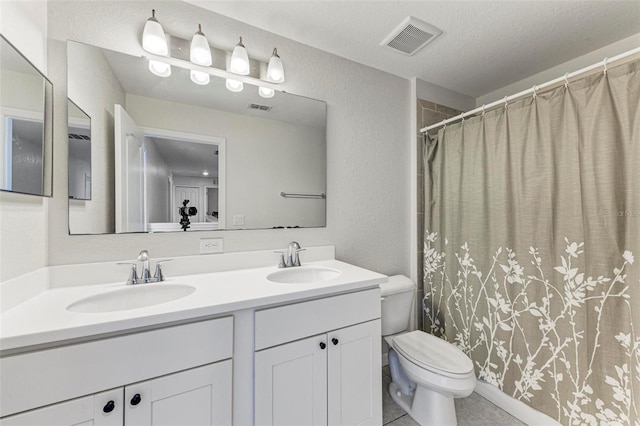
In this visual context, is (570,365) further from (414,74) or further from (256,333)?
(414,74)

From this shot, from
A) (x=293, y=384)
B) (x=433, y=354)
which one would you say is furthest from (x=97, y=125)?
(x=433, y=354)

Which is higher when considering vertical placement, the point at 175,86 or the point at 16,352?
the point at 175,86

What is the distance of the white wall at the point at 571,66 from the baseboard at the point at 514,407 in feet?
7.50

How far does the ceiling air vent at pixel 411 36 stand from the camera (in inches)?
60.6

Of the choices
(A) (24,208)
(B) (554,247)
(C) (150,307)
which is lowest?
(C) (150,307)

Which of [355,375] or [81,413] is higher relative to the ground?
[81,413]

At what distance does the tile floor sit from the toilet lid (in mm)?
389

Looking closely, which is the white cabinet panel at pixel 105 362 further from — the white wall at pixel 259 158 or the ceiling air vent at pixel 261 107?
the ceiling air vent at pixel 261 107

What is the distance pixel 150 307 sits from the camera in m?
0.88

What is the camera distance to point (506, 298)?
1589 millimetres

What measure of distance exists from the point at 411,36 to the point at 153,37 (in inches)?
58.2

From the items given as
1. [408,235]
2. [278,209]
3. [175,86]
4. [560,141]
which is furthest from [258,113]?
[560,141]

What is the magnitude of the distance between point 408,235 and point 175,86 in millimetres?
1936

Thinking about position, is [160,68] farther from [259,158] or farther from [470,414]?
[470,414]
